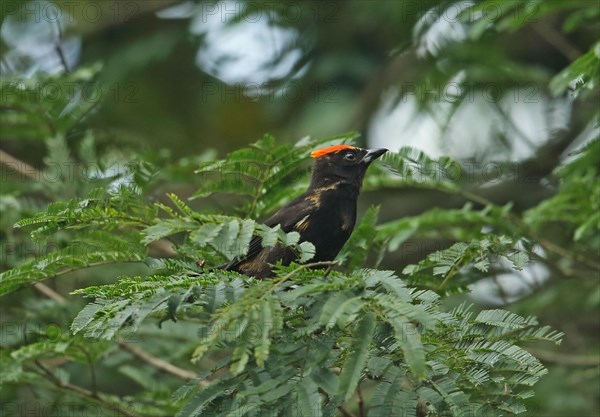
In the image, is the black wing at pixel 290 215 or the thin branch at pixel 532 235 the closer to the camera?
the black wing at pixel 290 215

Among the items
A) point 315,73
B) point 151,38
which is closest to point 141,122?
point 151,38

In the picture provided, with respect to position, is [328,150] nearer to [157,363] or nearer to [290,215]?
[290,215]

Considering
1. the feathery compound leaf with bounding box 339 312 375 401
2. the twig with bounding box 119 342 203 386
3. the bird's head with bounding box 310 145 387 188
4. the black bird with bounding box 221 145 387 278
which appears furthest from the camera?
the twig with bounding box 119 342 203 386

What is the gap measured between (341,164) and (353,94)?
3.60 metres

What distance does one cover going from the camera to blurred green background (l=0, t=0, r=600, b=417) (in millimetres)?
6332

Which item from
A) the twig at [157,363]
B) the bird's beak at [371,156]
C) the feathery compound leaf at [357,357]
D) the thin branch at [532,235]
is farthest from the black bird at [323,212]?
the feathery compound leaf at [357,357]

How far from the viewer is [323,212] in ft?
15.7

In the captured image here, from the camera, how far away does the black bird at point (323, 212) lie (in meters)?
4.63

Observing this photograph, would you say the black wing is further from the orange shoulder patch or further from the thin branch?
the thin branch

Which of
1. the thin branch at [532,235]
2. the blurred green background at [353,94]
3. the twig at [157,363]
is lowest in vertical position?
the twig at [157,363]

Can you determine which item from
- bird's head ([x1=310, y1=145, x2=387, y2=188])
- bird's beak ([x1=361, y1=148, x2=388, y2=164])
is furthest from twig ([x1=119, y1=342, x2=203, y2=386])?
bird's beak ([x1=361, y1=148, x2=388, y2=164])

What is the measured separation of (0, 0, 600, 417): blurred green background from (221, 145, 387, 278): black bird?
1014 mm

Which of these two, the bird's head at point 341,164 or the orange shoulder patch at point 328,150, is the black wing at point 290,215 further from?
the orange shoulder patch at point 328,150

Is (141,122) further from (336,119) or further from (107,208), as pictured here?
(107,208)
